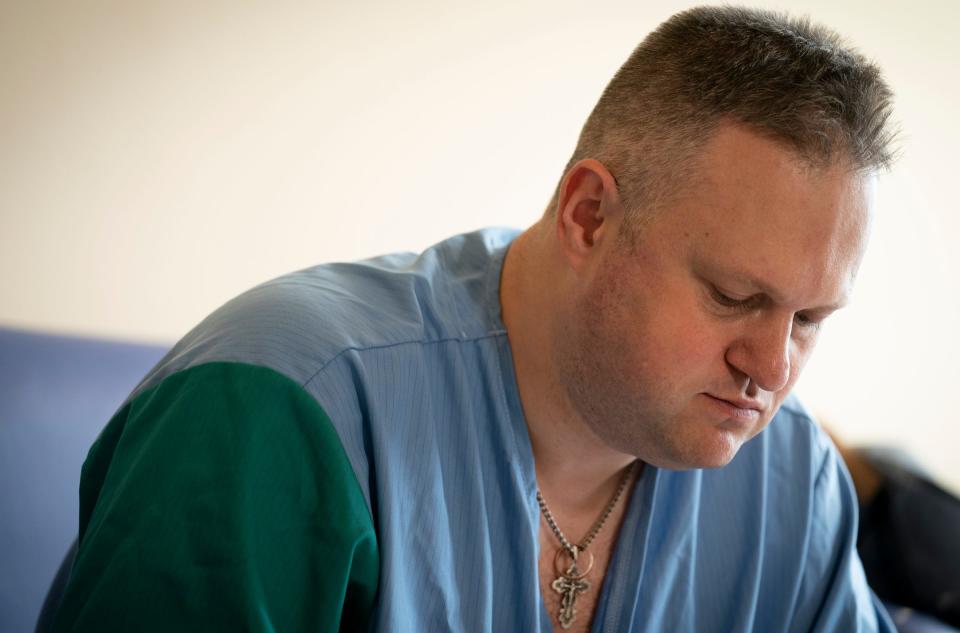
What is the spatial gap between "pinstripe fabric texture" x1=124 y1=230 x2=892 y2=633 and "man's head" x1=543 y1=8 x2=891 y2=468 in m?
0.12

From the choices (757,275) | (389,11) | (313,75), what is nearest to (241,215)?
(313,75)

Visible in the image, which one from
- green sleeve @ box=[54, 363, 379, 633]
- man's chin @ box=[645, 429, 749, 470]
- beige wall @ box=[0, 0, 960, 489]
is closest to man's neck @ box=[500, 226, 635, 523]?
man's chin @ box=[645, 429, 749, 470]

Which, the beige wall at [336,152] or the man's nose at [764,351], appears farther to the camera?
the beige wall at [336,152]

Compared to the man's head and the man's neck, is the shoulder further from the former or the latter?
the man's head

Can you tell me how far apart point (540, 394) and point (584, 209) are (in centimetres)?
19

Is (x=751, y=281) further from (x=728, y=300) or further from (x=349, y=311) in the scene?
(x=349, y=311)

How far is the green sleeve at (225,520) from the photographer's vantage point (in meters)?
0.85

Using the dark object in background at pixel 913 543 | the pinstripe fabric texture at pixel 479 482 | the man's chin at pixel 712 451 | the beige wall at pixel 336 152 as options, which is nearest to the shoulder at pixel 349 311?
the pinstripe fabric texture at pixel 479 482

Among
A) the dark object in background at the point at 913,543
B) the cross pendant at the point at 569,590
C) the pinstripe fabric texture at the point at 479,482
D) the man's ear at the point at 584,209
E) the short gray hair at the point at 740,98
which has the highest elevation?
the short gray hair at the point at 740,98

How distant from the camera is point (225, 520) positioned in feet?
2.87

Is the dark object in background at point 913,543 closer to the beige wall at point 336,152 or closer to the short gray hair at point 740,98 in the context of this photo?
the beige wall at point 336,152

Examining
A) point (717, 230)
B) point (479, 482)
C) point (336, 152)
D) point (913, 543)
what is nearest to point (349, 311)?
point (479, 482)

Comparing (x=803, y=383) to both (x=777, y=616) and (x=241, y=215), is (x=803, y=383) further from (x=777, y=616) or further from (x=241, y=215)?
(x=241, y=215)

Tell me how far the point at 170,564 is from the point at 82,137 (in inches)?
42.7
